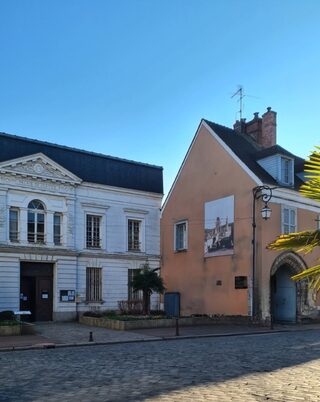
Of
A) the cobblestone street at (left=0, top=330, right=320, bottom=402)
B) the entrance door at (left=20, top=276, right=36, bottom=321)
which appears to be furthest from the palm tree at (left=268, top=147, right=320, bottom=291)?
the entrance door at (left=20, top=276, right=36, bottom=321)

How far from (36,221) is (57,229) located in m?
1.26

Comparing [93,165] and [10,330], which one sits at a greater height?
[93,165]

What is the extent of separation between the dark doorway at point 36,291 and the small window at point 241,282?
9.40m

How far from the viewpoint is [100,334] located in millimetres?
19688

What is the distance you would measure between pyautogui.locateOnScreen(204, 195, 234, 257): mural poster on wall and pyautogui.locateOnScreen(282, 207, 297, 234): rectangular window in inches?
104

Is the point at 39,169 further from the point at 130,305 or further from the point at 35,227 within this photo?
the point at 130,305

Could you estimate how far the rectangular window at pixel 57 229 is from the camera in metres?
27.1

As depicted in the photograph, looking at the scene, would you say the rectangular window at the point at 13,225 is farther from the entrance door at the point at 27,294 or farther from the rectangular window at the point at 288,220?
the rectangular window at the point at 288,220

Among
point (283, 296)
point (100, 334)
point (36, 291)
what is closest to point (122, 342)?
point (100, 334)

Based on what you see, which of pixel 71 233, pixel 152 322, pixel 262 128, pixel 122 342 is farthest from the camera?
pixel 262 128

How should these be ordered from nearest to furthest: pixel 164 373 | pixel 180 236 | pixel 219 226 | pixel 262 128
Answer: pixel 164 373 < pixel 219 226 < pixel 180 236 < pixel 262 128

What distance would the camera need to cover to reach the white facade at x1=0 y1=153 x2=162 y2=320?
25.5 metres

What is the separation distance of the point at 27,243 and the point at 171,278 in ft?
32.2

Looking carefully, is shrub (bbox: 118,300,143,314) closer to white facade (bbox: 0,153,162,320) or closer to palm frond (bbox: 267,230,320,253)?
white facade (bbox: 0,153,162,320)
